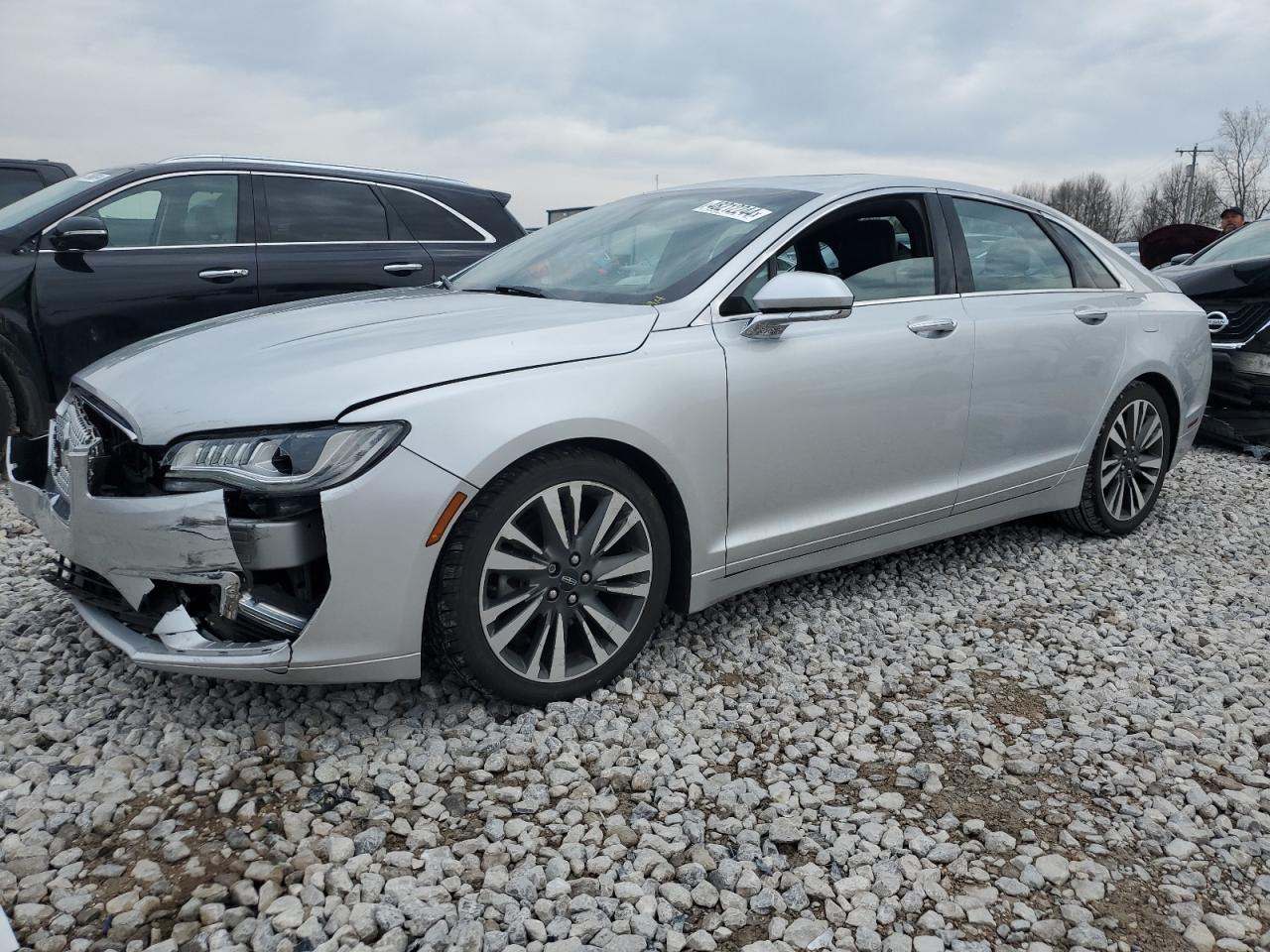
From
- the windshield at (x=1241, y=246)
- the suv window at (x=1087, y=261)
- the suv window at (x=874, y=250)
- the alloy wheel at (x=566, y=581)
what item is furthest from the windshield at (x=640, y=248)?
the windshield at (x=1241, y=246)

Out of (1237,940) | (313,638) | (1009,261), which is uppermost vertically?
(1009,261)

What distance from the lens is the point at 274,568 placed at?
2359 millimetres

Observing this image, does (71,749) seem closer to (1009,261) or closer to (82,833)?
(82,833)

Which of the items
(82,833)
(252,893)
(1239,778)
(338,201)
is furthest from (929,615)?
(338,201)

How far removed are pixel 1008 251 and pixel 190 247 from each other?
13.4 ft

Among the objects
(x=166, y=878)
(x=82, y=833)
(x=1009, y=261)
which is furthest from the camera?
(x=1009, y=261)

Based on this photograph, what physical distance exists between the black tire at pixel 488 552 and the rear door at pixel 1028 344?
1556 millimetres

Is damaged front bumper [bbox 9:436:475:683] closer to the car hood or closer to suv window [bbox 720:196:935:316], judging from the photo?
the car hood

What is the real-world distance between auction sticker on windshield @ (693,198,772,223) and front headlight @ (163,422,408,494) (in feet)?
4.98

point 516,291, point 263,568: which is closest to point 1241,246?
point 516,291

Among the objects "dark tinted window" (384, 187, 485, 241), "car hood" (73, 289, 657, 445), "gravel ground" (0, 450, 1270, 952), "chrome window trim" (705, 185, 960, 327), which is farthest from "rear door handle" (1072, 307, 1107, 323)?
"dark tinted window" (384, 187, 485, 241)

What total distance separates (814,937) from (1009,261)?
2.89 meters

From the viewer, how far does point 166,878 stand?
215cm

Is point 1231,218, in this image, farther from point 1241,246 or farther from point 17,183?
point 17,183
